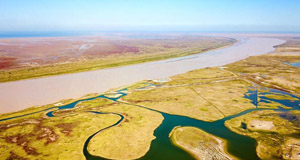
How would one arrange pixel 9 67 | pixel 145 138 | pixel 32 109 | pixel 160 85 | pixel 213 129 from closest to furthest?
1. pixel 145 138
2. pixel 213 129
3. pixel 32 109
4. pixel 160 85
5. pixel 9 67

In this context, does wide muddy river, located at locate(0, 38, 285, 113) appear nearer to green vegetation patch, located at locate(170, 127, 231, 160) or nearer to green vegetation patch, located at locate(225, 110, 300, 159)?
green vegetation patch, located at locate(170, 127, 231, 160)

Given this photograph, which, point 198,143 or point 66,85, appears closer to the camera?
point 198,143

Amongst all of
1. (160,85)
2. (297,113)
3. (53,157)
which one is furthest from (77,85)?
(297,113)

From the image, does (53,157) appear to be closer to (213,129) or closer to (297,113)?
(213,129)

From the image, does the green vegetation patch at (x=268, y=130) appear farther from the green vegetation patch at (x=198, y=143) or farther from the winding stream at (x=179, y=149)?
the green vegetation patch at (x=198, y=143)

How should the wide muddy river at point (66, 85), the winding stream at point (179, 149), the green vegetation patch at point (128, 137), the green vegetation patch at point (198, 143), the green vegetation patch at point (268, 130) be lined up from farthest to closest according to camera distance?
the wide muddy river at point (66, 85)
the green vegetation patch at point (128, 137)
the green vegetation patch at point (268, 130)
the winding stream at point (179, 149)
the green vegetation patch at point (198, 143)

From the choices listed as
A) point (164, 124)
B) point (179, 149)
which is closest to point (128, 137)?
point (164, 124)

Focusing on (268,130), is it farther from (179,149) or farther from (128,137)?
(128,137)

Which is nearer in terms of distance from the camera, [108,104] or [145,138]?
[145,138]

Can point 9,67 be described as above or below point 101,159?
above

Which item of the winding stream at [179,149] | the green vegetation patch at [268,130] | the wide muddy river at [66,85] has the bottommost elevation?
the winding stream at [179,149]

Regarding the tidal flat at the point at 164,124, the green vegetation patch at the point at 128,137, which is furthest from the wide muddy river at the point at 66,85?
the green vegetation patch at the point at 128,137
